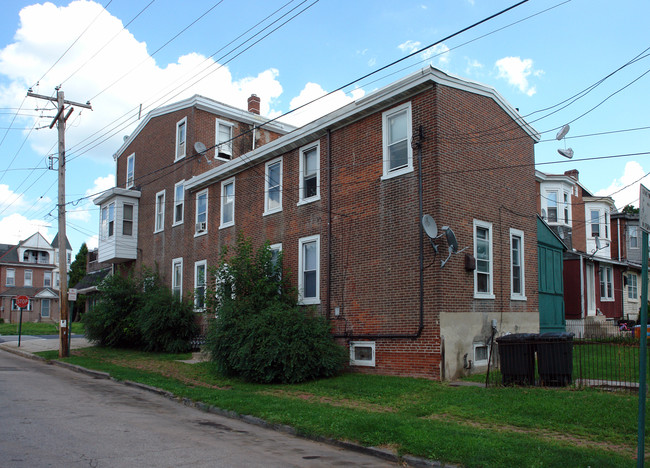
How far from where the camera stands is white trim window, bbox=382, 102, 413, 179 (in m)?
14.0

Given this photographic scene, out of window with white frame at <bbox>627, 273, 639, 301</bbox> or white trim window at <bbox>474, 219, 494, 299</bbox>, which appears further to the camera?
window with white frame at <bbox>627, 273, 639, 301</bbox>

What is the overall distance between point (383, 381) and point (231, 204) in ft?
35.5

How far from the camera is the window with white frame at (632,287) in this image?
2906 centimetres

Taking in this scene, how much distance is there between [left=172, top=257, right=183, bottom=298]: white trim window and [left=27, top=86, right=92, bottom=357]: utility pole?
14.9 feet

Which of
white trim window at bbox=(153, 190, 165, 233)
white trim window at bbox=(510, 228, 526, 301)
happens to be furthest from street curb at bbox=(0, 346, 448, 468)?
white trim window at bbox=(153, 190, 165, 233)

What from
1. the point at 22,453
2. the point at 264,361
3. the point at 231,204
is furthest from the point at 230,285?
the point at 22,453

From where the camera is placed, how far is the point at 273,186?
62.0 feet

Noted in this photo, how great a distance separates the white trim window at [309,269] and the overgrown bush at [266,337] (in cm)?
48

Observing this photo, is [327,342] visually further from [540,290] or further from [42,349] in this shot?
[42,349]

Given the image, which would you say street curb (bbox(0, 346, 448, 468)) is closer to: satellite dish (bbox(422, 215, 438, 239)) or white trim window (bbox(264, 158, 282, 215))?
satellite dish (bbox(422, 215, 438, 239))

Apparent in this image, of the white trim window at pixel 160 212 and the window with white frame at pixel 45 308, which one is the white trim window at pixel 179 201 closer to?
the white trim window at pixel 160 212

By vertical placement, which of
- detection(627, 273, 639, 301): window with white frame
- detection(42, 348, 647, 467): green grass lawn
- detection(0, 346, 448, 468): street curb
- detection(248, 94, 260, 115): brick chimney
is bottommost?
detection(0, 346, 448, 468): street curb

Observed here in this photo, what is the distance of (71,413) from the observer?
1001 centimetres

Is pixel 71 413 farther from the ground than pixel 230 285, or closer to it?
closer to it
